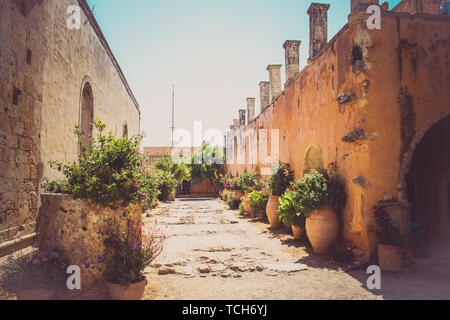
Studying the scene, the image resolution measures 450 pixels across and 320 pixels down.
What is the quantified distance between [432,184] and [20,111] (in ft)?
30.1

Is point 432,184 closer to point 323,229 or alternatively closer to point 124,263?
point 323,229

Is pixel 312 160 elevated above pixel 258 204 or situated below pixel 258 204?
above

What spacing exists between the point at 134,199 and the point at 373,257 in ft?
13.7

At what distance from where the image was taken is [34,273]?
11.7 feet

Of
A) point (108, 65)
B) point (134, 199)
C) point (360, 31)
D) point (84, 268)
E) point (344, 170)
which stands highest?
point (108, 65)

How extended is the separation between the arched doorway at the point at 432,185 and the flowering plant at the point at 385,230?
6.36 ft

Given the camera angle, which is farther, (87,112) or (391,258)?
(87,112)

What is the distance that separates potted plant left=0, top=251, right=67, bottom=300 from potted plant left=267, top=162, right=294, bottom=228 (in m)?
6.32

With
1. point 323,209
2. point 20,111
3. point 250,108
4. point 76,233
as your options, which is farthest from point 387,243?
point 250,108

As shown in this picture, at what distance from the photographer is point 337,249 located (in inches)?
232

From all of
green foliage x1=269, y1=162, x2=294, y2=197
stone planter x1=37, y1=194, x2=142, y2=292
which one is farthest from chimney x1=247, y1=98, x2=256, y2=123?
stone planter x1=37, y1=194, x2=142, y2=292

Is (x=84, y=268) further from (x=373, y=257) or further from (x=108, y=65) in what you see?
(x=108, y=65)

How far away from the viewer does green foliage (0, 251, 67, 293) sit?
3465mm
